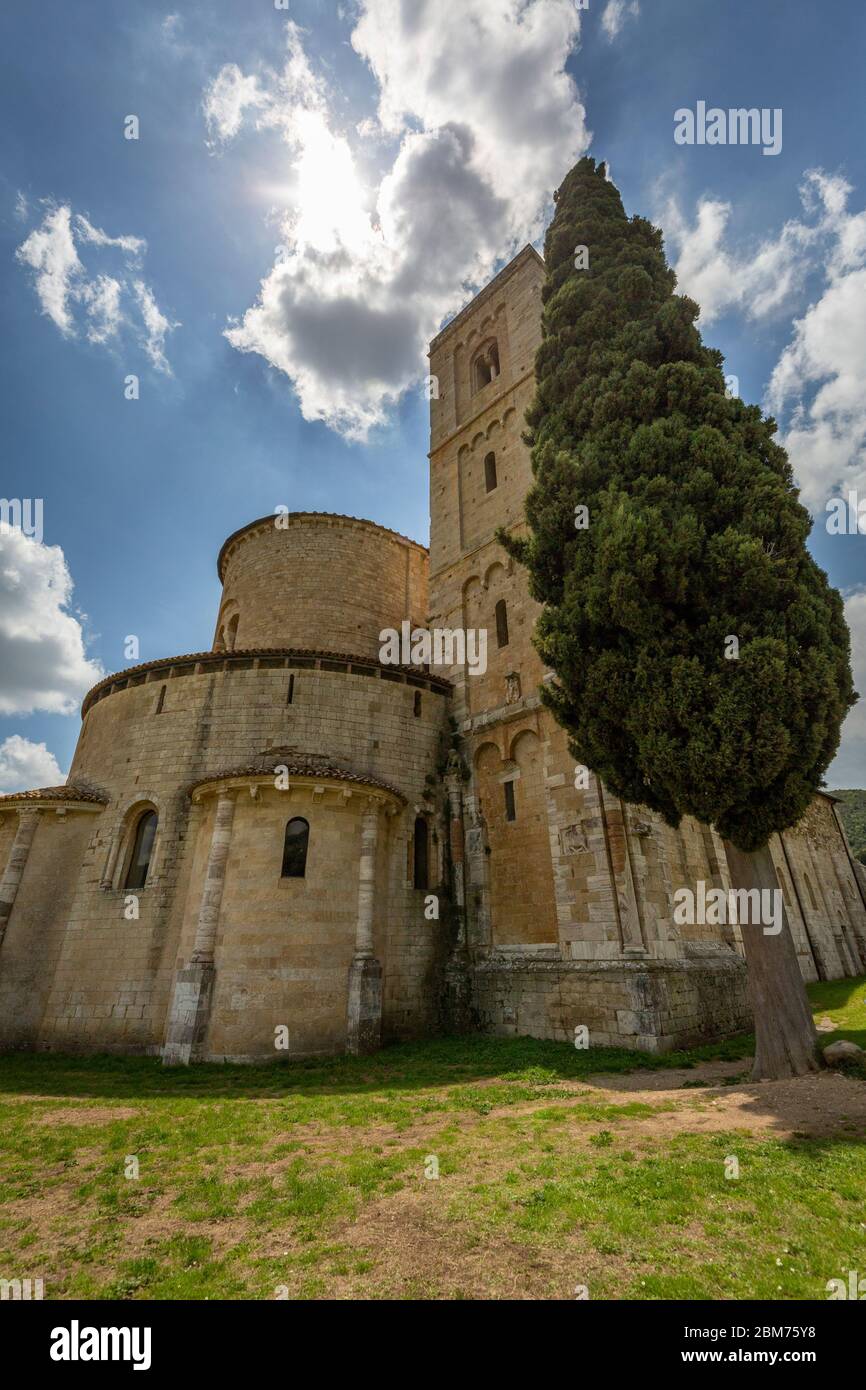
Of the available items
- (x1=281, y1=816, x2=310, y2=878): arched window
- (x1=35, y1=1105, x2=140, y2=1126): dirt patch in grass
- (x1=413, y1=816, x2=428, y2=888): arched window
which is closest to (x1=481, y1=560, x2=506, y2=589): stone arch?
(x1=413, y1=816, x2=428, y2=888): arched window

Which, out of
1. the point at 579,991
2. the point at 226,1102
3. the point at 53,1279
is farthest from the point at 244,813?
the point at 53,1279

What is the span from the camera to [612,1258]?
453cm

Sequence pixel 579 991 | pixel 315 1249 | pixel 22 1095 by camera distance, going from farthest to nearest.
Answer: pixel 579 991, pixel 22 1095, pixel 315 1249

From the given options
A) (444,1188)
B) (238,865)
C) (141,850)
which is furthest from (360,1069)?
(141,850)

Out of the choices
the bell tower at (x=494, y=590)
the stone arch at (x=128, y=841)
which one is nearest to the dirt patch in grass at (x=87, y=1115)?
the stone arch at (x=128, y=841)

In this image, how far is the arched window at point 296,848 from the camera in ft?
48.6

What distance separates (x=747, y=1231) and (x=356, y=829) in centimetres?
1179

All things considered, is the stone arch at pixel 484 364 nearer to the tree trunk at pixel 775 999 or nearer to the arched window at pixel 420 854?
the arched window at pixel 420 854

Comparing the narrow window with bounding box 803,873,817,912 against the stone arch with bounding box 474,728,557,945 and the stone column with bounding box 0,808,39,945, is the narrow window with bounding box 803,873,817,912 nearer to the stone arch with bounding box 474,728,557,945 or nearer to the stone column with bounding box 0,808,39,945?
the stone arch with bounding box 474,728,557,945

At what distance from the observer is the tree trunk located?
31.2 feet

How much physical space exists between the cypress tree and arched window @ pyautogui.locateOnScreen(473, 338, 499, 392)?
12.6m

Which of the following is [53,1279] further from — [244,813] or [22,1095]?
[244,813]

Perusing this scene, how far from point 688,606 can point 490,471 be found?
14412 millimetres

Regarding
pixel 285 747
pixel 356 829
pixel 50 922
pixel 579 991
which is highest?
pixel 285 747
